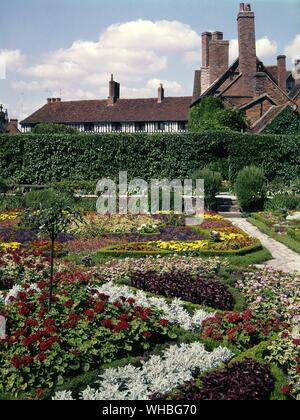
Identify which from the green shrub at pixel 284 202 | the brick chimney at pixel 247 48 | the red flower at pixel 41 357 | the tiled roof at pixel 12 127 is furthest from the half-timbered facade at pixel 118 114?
the red flower at pixel 41 357

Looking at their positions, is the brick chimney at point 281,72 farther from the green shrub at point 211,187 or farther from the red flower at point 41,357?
the red flower at point 41,357

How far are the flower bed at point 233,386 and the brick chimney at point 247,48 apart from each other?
31041mm

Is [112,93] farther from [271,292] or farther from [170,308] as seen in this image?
[170,308]

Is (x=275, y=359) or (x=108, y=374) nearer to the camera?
(x=108, y=374)

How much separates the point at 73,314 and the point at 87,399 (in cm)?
125

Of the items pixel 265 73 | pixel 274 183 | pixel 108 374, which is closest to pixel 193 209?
pixel 274 183

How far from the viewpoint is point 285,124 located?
33281 millimetres

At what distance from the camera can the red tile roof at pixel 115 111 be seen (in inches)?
1887

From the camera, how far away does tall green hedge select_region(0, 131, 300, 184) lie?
1027 inches

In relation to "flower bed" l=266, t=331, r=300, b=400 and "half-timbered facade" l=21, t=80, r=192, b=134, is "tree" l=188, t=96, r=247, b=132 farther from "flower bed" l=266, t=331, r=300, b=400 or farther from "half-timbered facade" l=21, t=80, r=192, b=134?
"flower bed" l=266, t=331, r=300, b=400

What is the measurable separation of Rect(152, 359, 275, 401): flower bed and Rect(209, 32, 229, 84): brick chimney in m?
36.0

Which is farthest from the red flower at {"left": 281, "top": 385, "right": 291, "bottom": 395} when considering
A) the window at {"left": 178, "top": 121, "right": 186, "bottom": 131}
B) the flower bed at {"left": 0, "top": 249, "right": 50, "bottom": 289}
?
the window at {"left": 178, "top": 121, "right": 186, "bottom": 131}

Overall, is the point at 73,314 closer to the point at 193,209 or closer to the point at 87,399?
the point at 87,399

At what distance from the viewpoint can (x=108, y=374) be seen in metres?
5.66
